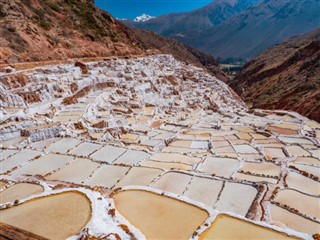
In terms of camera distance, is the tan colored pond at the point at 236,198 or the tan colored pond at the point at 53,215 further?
the tan colored pond at the point at 236,198

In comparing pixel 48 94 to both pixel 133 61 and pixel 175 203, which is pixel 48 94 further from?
pixel 133 61

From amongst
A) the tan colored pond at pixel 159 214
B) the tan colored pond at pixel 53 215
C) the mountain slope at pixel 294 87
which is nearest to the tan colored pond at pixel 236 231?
the tan colored pond at pixel 159 214

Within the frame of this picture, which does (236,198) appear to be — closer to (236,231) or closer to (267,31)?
(236,231)

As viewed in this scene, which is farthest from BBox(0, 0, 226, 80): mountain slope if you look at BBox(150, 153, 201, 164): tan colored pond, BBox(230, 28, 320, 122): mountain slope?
BBox(230, 28, 320, 122): mountain slope

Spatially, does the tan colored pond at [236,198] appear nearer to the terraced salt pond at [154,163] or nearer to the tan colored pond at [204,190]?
the terraced salt pond at [154,163]

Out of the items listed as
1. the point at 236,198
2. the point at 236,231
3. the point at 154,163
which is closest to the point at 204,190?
the point at 236,198
